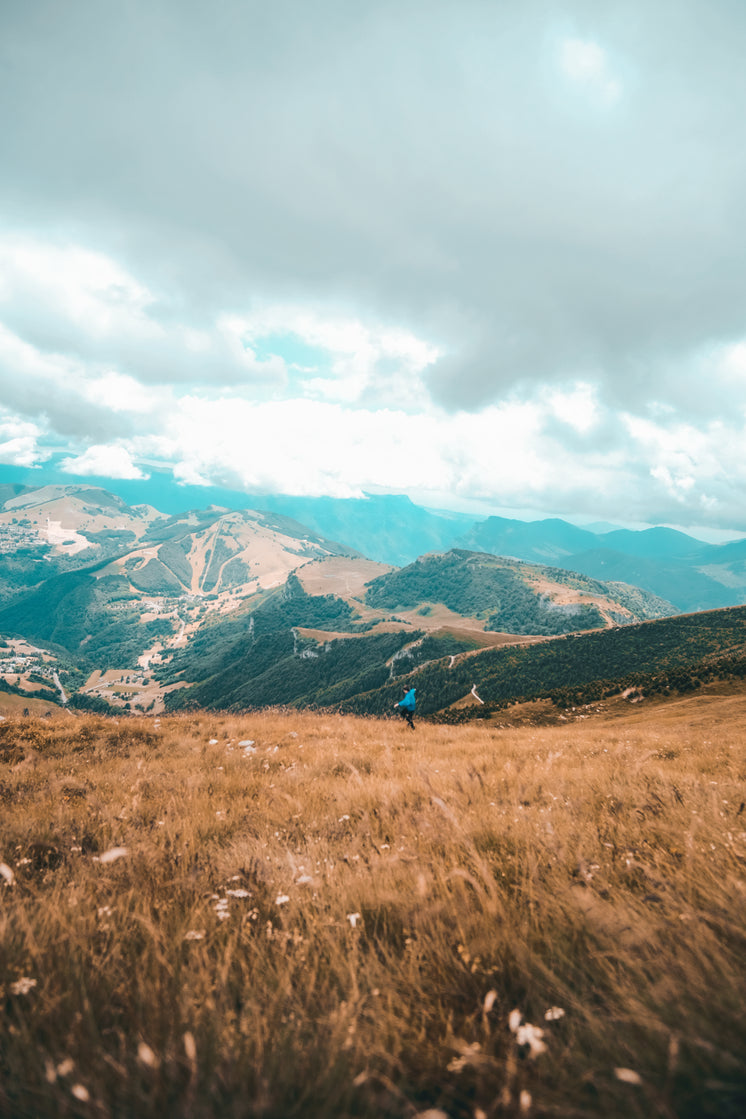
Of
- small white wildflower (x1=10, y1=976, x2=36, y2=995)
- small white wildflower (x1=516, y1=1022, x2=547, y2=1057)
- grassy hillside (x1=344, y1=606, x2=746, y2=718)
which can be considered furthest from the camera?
grassy hillside (x1=344, y1=606, x2=746, y2=718)

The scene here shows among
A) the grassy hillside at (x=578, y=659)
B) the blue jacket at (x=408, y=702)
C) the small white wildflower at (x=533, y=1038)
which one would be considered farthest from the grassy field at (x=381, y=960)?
the grassy hillside at (x=578, y=659)

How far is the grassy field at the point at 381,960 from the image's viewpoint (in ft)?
5.59

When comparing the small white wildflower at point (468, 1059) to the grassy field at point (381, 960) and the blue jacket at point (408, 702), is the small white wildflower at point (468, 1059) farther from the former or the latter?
the blue jacket at point (408, 702)

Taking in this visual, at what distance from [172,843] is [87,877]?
109 centimetres

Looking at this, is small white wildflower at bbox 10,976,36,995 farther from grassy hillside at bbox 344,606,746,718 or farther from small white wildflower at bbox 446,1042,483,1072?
grassy hillside at bbox 344,606,746,718

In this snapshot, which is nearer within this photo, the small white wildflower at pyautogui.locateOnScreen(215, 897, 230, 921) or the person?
the small white wildflower at pyautogui.locateOnScreen(215, 897, 230, 921)

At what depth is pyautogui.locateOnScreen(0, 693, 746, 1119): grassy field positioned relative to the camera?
1.70 meters

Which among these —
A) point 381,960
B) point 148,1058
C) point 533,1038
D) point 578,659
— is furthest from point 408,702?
point 578,659

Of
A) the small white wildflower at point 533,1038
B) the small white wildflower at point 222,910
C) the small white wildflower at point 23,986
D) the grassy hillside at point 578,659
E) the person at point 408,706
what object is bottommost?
the grassy hillside at point 578,659

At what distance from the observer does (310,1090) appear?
1.74 meters

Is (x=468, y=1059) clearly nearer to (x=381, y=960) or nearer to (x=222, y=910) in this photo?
(x=381, y=960)

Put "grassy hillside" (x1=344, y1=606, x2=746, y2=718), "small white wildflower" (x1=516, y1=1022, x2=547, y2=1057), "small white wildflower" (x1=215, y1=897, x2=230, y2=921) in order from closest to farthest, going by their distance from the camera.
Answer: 1. "small white wildflower" (x1=516, y1=1022, x2=547, y2=1057)
2. "small white wildflower" (x1=215, y1=897, x2=230, y2=921)
3. "grassy hillside" (x1=344, y1=606, x2=746, y2=718)

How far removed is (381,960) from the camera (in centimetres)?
275

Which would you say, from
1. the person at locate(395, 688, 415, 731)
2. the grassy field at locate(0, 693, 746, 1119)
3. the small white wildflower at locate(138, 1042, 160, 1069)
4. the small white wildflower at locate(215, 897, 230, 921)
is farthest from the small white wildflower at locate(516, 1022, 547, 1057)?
the person at locate(395, 688, 415, 731)
